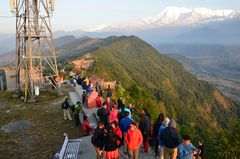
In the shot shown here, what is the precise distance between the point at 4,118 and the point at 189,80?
136 meters

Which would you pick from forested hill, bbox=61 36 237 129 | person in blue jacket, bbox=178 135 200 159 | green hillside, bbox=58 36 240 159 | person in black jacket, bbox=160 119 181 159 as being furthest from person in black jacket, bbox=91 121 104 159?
forested hill, bbox=61 36 237 129

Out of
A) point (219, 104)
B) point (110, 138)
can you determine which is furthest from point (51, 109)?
point (219, 104)

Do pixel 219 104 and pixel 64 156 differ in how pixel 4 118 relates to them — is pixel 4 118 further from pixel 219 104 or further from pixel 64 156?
pixel 219 104

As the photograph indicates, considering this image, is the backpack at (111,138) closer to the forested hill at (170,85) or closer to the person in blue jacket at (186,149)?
the person in blue jacket at (186,149)

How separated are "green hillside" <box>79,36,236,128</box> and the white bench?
2999 inches

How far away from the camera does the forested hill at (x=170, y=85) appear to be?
96.6 meters

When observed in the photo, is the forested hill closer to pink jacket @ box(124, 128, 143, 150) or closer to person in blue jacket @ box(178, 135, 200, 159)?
pink jacket @ box(124, 128, 143, 150)

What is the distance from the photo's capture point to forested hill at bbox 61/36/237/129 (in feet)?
317

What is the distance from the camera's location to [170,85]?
5064 inches

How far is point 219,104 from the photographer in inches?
5103

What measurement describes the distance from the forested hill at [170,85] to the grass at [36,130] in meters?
68.6

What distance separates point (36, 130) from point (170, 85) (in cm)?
11626

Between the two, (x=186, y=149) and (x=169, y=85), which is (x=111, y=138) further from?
(x=169, y=85)

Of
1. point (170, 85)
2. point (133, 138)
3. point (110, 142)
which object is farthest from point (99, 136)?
→ point (170, 85)
